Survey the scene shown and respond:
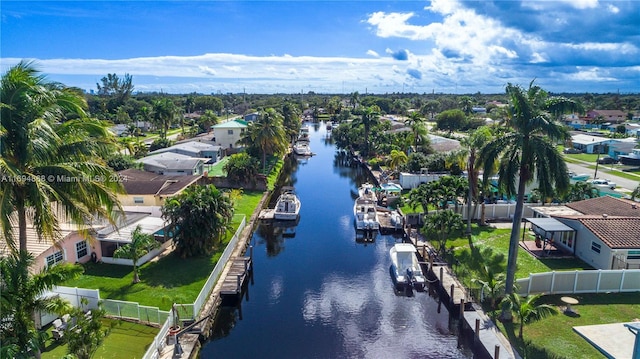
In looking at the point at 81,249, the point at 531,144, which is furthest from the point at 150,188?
the point at 531,144

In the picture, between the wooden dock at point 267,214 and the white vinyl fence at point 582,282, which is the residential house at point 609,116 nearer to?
the wooden dock at point 267,214

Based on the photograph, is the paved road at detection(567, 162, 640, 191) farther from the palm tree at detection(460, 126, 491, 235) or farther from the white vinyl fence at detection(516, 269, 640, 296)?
the white vinyl fence at detection(516, 269, 640, 296)

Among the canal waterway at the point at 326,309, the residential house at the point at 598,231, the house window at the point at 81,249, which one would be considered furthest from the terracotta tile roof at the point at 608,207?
the house window at the point at 81,249

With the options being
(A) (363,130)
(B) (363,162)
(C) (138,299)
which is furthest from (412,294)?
(A) (363,130)

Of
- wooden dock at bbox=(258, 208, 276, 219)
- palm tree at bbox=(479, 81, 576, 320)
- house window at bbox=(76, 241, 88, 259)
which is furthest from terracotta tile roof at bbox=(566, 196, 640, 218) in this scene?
house window at bbox=(76, 241, 88, 259)

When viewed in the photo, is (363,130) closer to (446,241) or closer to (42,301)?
(446,241)

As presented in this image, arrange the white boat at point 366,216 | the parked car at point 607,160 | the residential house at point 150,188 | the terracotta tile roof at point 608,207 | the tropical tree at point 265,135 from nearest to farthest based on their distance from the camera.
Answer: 1. the terracotta tile roof at point 608,207
2. the residential house at point 150,188
3. the white boat at point 366,216
4. the tropical tree at point 265,135
5. the parked car at point 607,160

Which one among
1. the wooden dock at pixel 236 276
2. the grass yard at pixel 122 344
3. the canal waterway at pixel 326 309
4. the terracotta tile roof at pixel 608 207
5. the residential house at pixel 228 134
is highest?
the residential house at pixel 228 134

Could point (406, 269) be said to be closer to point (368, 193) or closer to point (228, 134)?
point (368, 193)
